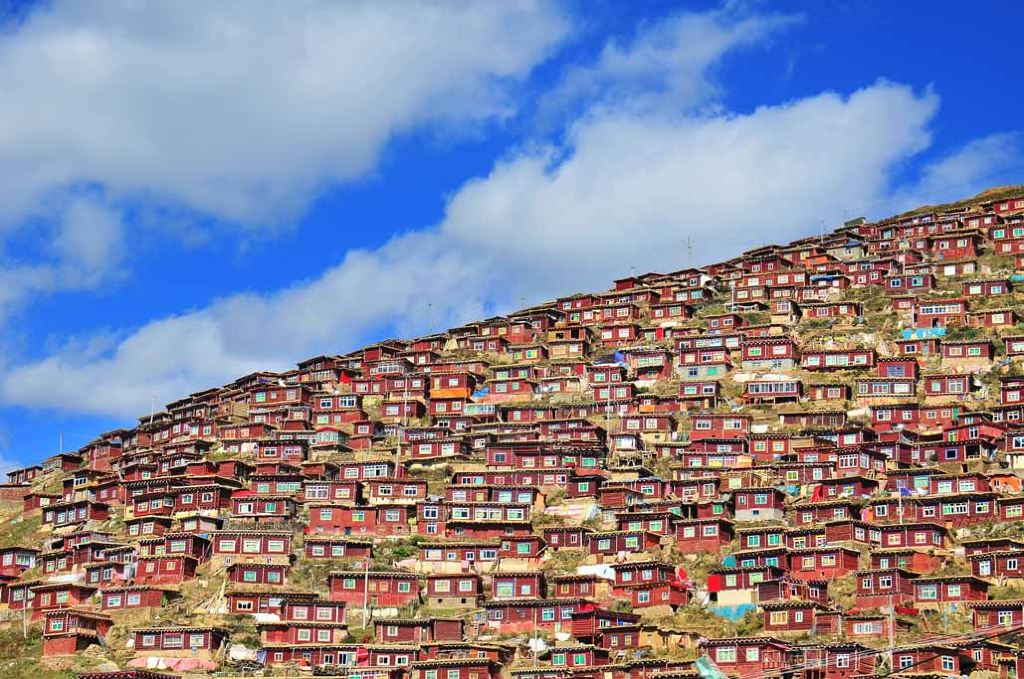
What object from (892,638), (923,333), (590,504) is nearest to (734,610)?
(892,638)

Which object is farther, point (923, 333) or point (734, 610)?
point (923, 333)

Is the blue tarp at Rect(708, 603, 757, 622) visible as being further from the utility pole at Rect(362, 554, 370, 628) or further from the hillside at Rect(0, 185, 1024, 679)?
the utility pole at Rect(362, 554, 370, 628)

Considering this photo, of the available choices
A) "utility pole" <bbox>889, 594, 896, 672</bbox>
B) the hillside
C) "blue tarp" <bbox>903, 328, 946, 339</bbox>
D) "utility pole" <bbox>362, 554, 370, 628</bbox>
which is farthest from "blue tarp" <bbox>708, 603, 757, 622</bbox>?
"blue tarp" <bbox>903, 328, 946, 339</bbox>

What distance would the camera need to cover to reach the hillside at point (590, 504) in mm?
84250

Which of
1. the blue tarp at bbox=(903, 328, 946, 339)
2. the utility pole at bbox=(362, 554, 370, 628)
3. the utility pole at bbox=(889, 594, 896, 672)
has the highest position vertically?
the blue tarp at bbox=(903, 328, 946, 339)

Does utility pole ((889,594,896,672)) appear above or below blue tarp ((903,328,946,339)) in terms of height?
below

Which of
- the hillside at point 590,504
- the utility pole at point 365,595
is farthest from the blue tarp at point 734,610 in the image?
the utility pole at point 365,595

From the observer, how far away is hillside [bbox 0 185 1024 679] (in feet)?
276

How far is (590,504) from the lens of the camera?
102750 millimetres

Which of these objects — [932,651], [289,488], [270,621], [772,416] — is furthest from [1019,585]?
[289,488]

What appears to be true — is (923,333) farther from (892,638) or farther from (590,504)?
(892,638)

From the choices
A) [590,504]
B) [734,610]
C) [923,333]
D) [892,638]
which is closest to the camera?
[892,638]

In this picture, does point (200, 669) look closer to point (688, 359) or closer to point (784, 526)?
point (784, 526)

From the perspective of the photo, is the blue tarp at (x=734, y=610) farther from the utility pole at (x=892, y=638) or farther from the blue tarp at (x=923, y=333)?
the blue tarp at (x=923, y=333)
